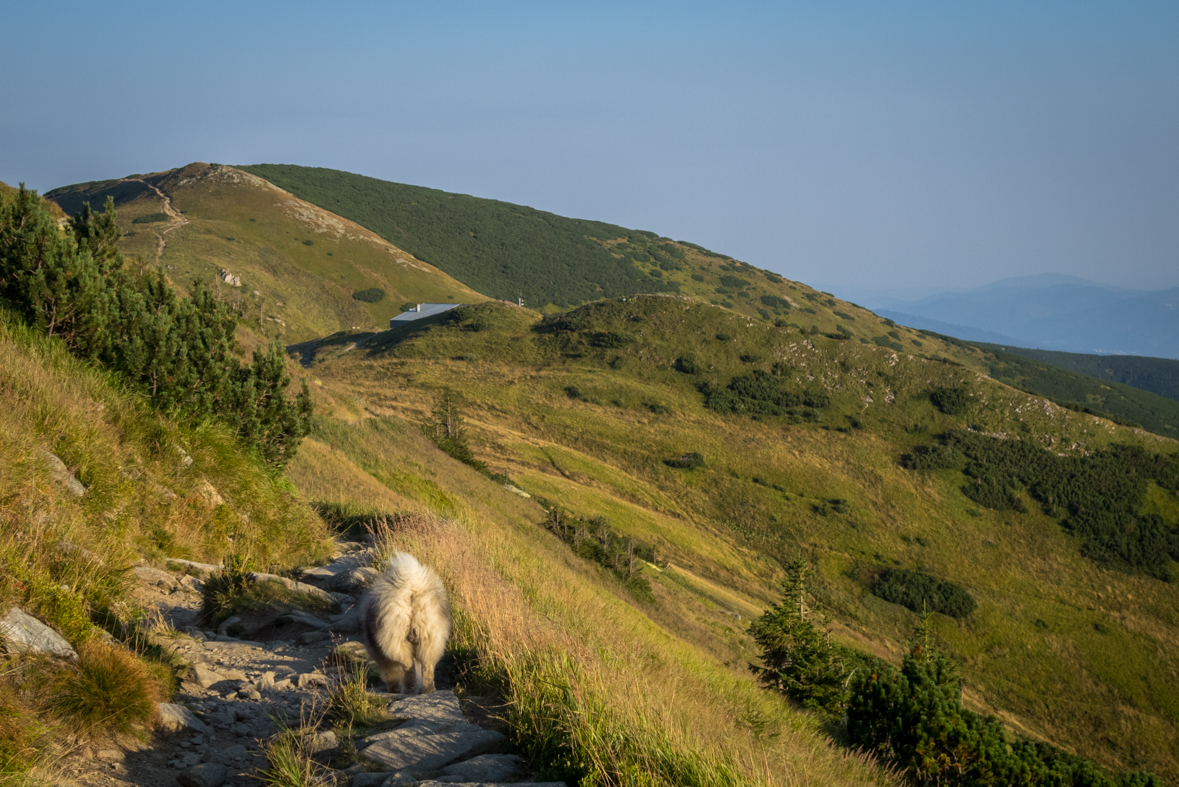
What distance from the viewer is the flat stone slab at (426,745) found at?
11.6 feet

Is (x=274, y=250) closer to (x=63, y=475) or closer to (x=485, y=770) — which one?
(x=63, y=475)

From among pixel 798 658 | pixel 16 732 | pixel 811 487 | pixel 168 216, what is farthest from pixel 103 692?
pixel 168 216

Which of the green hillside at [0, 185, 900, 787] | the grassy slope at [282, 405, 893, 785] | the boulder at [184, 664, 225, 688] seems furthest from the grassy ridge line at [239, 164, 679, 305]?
the boulder at [184, 664, 225, 688]

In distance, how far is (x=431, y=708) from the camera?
422cm

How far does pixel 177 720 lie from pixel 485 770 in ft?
6.49

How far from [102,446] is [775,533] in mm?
49582

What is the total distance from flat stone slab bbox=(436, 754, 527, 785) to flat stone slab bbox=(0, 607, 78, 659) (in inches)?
90.0

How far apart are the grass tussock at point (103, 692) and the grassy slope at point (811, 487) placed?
16274 mm

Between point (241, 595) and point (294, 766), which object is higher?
point (294, 766)

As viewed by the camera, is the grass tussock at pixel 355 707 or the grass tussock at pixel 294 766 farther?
the grass tussock at pixel 355 707

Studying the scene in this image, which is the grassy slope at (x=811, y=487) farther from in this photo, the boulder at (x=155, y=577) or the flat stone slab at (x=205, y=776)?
the flat stone slab at (x=205, y=776)

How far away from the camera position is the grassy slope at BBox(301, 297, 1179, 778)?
129 feet

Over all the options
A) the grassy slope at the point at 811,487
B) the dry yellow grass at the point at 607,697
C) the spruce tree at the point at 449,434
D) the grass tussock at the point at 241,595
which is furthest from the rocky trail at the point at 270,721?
the spruce tree at the point at 449,434

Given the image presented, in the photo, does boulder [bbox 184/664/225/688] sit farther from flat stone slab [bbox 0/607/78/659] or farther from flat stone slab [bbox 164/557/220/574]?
flat stone slab [bbox 164/557/220/574]
